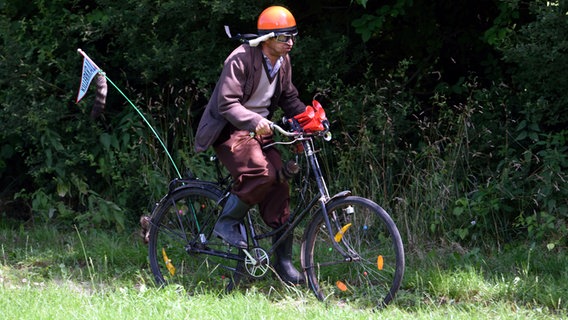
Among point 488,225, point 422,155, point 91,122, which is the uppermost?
point 91,122

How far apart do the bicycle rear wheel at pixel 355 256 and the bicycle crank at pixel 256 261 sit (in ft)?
0.95

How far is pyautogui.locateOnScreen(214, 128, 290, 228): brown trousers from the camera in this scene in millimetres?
5875

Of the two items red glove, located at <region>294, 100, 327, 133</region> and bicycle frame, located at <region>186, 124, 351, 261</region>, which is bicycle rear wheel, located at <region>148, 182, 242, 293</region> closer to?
bicycle frame, located at <region>186, 124, 351, 261</region>

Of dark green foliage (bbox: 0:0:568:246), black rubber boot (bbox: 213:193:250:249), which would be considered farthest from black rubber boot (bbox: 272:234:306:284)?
dark green foliage (bbox: 0:0:568:246)

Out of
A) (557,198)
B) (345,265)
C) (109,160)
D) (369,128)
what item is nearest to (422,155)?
(369,128)

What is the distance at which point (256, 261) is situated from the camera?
238 inches

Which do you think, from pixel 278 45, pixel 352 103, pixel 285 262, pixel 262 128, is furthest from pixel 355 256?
pixel 352 103

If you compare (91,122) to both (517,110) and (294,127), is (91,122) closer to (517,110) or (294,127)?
(294,127)

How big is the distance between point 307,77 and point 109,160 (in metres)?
1.88

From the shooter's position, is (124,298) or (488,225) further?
(488,225)

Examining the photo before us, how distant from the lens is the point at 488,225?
7.11 meters

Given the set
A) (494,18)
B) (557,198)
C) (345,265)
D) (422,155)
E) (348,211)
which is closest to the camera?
(348,211)

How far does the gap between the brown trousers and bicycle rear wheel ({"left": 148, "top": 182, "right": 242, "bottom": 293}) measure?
35 cm

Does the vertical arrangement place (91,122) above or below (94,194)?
above
